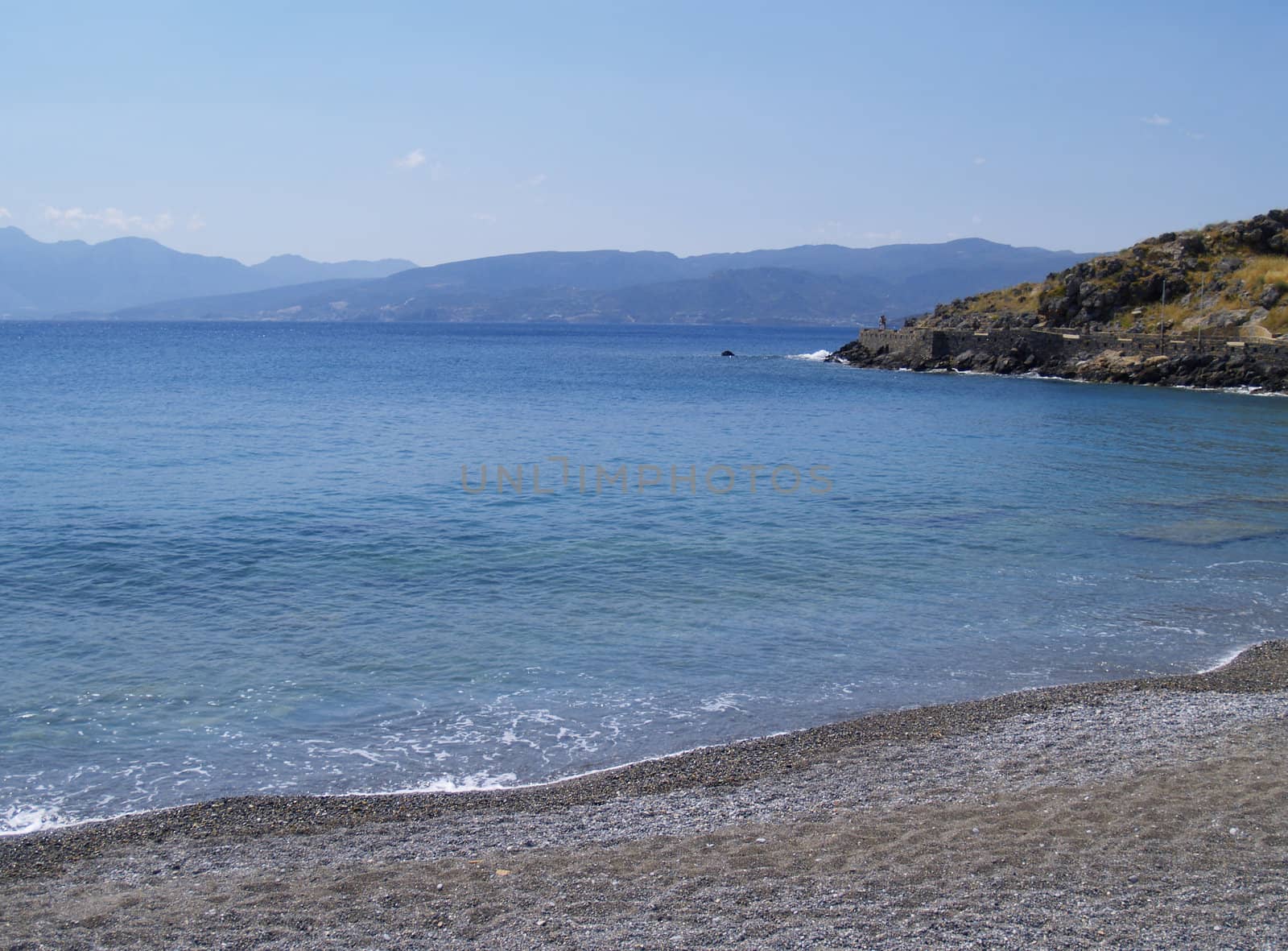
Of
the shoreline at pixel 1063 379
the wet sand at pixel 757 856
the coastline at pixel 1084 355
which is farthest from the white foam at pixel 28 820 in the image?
the coastline at pixel 1084 355

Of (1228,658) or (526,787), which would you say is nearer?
(526,787)

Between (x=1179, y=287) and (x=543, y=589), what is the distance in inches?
3033

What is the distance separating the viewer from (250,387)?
223 feet

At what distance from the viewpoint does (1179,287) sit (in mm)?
81062

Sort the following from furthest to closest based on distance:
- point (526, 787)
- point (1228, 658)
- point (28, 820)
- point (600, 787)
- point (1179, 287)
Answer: point (1179, 287)
point (1228, 658)
point (526, 787)
point (600, 787)
point (28, 820)

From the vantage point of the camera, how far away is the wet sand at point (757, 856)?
787 centimetres

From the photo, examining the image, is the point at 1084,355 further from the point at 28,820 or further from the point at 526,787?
the point at 28,820

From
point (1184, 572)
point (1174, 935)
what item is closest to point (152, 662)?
point (1174, 935)

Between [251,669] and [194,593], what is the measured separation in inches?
179

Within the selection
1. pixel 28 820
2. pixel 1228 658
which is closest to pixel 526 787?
pixel 28 820

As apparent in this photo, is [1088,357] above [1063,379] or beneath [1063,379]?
above

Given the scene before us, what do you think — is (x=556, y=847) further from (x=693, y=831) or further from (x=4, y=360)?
(x=4, y=360)

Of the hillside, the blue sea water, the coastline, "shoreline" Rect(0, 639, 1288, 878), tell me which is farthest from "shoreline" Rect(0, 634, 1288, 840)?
the hillside

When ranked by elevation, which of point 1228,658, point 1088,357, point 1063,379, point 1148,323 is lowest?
point 1228,658
